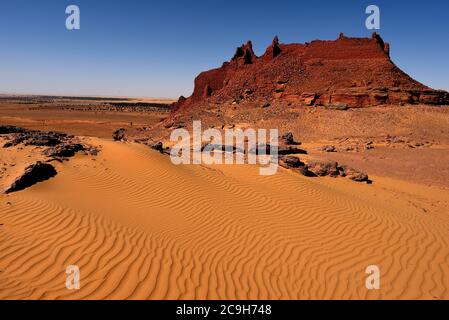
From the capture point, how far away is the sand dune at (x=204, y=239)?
17.7 feet

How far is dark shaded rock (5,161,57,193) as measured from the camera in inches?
312

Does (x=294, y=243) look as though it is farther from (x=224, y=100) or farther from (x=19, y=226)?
(x=224, y=100)

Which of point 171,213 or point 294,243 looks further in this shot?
point 171,213

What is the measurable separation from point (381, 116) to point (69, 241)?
34.3m

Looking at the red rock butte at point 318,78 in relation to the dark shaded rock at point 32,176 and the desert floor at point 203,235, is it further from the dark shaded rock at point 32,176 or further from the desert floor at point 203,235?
the dark shaded rock at point 32,176

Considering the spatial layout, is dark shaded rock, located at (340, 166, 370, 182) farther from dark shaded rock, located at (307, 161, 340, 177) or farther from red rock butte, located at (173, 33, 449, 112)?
red rock butte, located at (173, 33, 449, 112)

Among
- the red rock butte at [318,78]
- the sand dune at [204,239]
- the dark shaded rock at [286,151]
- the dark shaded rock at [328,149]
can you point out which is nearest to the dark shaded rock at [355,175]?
the sand dune at [204,239]

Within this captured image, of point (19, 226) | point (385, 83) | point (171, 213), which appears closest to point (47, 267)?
point (19, 226)

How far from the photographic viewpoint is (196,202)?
9414 mm

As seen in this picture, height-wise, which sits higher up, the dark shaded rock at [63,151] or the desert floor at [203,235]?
the dark shaded rock at [63,151]

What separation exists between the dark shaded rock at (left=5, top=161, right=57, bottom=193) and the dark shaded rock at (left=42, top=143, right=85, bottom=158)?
1415mm

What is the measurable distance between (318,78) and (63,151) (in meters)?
36.4

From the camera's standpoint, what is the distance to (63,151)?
1106cm

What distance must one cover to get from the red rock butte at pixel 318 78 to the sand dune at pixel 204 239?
2895cm
